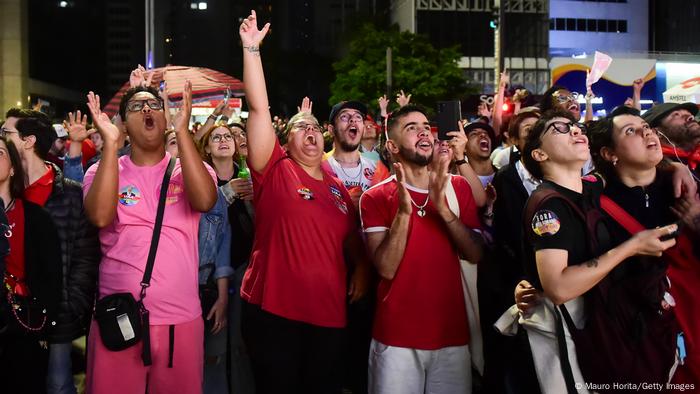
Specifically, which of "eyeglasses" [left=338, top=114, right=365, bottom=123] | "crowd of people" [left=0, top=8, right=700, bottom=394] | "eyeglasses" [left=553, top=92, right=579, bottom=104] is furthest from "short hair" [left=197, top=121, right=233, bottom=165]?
"eyeglasses" [left=553, top=92, right=579, bottom=104]

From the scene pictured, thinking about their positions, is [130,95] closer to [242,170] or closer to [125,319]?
[125,319]

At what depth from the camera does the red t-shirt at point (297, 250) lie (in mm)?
4312

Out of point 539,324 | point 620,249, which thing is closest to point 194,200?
point 539,324

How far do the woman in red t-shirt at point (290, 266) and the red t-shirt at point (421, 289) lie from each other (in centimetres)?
27

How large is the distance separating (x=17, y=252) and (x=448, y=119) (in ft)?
9.73

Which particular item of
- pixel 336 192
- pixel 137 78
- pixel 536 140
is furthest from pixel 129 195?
pixel 536 140

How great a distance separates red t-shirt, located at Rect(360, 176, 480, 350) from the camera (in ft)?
13.9

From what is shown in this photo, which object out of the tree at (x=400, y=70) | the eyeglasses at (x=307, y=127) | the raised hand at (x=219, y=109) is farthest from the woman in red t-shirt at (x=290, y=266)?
the tree at (x=400, y=70)

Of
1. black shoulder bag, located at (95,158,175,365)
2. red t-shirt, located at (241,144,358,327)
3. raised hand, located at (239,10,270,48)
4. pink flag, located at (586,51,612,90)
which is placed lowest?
black shoulder bag, located at (95,158,175,365)

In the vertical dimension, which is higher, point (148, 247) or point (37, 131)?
point (37, 131)

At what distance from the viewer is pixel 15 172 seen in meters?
4.52

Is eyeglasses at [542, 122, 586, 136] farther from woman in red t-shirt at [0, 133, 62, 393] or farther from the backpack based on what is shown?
woman in red t-shirt at [0, 133, 62, 393]

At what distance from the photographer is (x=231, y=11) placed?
10162 centimetres

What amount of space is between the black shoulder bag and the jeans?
0.90m
